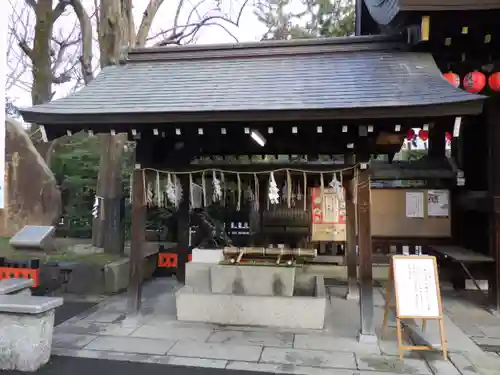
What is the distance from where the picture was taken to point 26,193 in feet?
36.1

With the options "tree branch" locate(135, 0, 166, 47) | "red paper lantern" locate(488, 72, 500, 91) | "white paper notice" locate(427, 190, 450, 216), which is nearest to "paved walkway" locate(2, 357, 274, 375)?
"red paper lantern" locate(488, 72, 500, 91)

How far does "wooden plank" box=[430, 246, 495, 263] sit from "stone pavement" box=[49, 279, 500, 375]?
1099mm

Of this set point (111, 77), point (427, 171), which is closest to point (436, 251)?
point (427, 171)

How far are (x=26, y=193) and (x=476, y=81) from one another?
10.9m

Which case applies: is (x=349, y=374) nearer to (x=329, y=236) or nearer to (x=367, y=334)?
(x=367, y=334)

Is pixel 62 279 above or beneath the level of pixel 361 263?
beneath

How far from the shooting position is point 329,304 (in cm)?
726

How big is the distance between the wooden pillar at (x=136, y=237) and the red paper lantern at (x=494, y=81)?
5.73 meters

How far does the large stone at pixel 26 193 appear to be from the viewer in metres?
11.0

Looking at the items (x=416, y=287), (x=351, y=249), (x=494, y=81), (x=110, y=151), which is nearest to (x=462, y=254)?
(x=351, y=249)

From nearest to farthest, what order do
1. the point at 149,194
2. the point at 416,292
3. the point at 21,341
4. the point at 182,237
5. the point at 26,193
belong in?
the point at 21,341
the point at 416,292
the point at 149,194
the point at 182,237
the point at 26,193

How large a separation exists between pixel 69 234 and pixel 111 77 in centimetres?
697

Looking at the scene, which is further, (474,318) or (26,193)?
(26,193)

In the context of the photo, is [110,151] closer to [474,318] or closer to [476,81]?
[476,81]
